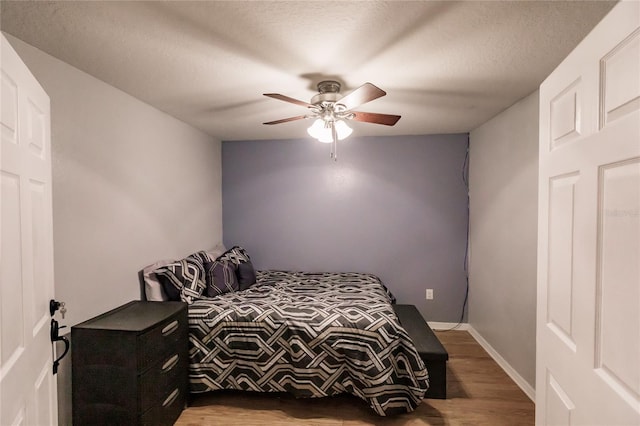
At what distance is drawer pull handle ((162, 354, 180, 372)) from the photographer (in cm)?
197

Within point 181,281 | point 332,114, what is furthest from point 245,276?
point 332,114

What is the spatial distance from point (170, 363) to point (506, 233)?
117 inches

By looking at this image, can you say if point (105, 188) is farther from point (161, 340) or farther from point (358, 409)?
point (358, 409)

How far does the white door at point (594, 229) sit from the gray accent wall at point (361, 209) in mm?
2613

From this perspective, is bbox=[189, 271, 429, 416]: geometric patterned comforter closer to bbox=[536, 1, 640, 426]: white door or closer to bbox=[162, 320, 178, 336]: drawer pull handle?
bbox=[162, 320, 178, 336]: drawer pull handle

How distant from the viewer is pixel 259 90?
7.59 ft

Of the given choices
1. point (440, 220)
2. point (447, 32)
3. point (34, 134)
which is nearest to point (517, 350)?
point (440, 220)

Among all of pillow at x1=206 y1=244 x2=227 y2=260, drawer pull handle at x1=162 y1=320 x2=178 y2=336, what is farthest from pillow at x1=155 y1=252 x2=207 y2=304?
pillow at x1=206 y1=244 x2=227 y2=260

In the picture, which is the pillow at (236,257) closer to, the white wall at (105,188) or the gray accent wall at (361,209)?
the white wall at (105,188)

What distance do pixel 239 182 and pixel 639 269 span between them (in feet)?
12.7

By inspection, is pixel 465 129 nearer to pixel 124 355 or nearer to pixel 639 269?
pixel 639 269

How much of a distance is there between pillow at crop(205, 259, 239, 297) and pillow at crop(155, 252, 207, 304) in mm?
114

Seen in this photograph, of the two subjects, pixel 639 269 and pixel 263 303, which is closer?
pixel 639 269

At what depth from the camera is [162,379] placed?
194cm
